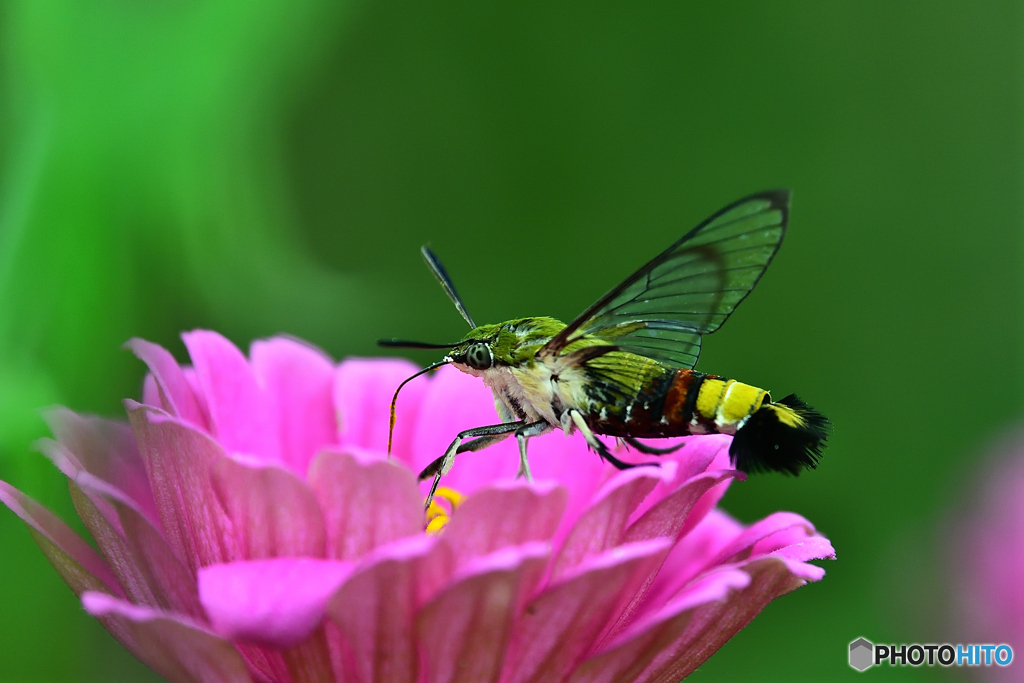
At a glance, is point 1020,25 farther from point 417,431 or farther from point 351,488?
point 351,488

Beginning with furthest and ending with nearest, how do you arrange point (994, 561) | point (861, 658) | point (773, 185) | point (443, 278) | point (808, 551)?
point (773, 185), point (994, 561), point (861, 658), point (443, 278), point (808, 551)

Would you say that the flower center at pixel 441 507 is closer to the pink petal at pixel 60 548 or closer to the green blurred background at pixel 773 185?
the pink petal at pixel 60 548

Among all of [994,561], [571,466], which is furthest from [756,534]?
[994,561]

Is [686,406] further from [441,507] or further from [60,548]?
[60,548]

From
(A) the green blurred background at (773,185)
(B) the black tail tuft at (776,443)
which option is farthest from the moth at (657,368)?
(A) the green blurred background at (773,185)

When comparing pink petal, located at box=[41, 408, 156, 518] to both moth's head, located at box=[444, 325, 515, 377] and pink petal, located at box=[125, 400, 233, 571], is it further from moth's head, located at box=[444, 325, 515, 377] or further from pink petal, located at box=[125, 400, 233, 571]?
moth's head, located at box=[444, 325, 515, 377]

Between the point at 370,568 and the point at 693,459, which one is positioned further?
the point at 693,459

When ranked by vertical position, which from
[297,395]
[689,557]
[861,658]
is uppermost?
[297,395]

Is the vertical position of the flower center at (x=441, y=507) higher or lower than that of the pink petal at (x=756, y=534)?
higher
